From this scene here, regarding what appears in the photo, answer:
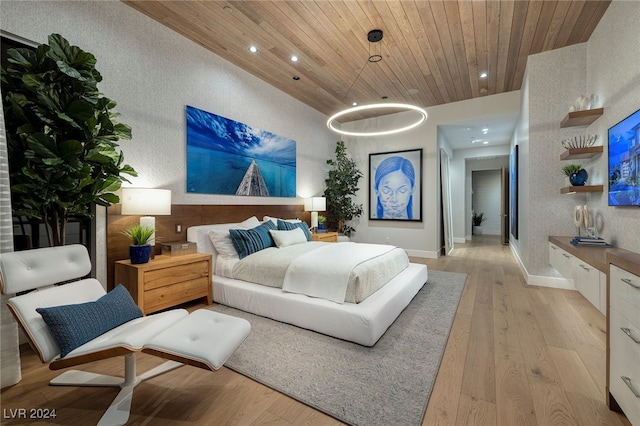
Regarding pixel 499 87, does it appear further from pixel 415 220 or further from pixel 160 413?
pixel 160 413

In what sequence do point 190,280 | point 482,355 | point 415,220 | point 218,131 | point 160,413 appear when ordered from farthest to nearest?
1. point 415,220
2. point 218,131
3. point 190,280
4. point 482,355
5. point 160,413

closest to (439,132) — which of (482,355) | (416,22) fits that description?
(416,22)

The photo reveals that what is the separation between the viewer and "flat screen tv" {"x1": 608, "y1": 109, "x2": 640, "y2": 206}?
85.5 inches

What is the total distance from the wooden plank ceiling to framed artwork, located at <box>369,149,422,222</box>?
167 cm

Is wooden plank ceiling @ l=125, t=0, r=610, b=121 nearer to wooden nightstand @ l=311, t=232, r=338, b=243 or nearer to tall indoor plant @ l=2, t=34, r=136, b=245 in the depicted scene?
tall indoor plant @ l=2, t=34, r=136, b=245

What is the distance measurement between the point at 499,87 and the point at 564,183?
2.21m

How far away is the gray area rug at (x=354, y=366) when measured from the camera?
155 centimetres

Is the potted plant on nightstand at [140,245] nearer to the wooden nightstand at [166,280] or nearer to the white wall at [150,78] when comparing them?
the wooden nightstand at [166,280]

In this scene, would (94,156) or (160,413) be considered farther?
(94,156)

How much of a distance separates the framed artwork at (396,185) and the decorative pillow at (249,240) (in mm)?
3456

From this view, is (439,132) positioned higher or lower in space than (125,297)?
higher

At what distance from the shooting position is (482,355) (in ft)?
6.78

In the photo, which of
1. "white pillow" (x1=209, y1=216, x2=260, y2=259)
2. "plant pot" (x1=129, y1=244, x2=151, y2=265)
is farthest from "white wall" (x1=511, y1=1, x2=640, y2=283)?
"plant pot" (x1=129, y1=244, x2=151, y2=265)

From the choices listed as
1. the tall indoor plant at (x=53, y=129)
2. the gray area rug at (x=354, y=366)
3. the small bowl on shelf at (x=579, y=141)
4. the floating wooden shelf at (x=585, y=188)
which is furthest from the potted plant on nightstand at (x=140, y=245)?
the small bowl on shelf at (x=579, y=141)
